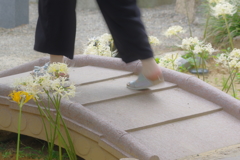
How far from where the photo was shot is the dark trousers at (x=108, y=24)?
222 cm

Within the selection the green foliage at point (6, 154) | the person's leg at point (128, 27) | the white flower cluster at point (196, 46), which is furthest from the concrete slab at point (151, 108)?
the green foliage at point (6, 154)

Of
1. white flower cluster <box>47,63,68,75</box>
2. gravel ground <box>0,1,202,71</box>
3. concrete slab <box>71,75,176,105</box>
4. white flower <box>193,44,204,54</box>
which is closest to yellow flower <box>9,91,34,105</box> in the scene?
white flower cluster <box>47,63,68,75</box>

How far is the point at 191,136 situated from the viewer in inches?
81.7

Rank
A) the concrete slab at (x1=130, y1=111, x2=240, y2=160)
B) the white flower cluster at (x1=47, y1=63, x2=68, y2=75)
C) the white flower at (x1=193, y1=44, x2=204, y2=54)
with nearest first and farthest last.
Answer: the white flower cluster at (x1=47, y1=63, x2=68, y2=75) < the concrete slab at (x1=130, y1=111, x2=240, y2=160) < the white flower at (x1=193, y1=44, x2=204, y2=54)

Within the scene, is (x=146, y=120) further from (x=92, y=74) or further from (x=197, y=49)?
(x=197, y=49)

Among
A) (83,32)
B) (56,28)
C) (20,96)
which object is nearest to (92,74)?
(56,28)

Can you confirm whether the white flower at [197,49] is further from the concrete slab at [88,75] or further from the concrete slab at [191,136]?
the concrete slab at [191,136]

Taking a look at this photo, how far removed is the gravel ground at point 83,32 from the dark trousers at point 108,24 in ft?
8.99

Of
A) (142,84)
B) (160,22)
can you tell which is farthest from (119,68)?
(160,22)

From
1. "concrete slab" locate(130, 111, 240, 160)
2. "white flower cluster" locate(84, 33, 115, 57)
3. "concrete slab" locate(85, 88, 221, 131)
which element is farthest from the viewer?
"white flower cluster" locate(84, 33, 115, 57)

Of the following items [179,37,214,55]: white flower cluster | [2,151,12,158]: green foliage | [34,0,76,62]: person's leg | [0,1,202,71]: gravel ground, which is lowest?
[2,151,12,158]: green foliage

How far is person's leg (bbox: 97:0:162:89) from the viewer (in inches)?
87.2

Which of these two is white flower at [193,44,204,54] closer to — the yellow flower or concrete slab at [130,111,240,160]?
concrete slab at [130,111,240,160]

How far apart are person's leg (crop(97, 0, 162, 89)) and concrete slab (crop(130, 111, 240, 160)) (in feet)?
1.33
